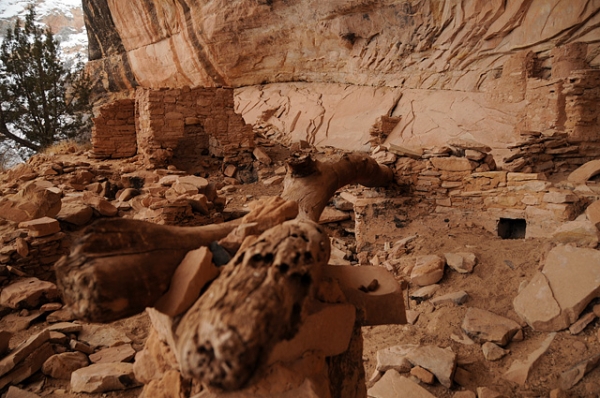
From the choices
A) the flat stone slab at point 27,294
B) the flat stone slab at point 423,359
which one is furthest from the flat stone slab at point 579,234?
the flat stone slab at point 27,294

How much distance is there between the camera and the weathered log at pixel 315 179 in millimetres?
4207

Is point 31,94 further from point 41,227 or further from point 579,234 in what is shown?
point 579,234

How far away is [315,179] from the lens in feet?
14.6

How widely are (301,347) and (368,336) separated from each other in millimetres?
2576

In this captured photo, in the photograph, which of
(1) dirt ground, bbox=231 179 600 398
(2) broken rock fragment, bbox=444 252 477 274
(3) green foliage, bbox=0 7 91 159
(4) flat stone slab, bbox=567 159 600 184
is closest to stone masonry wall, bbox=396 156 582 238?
(1) dirt ground, bbox=231 179 600 398

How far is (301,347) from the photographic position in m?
1.28

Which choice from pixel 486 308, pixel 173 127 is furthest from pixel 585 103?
pixel 173 127

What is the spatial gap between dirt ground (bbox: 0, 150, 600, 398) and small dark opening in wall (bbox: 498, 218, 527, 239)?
19 centimetres

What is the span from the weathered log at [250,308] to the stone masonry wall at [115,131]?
8.11 meters

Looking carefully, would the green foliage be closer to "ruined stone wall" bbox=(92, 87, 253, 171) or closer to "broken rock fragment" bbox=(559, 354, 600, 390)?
"ruined stone wall" bbox=(92, 87, 253, 171)

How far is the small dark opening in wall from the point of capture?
524cm

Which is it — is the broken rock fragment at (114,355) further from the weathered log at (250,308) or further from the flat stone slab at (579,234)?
the flat stone slab at (579,234)

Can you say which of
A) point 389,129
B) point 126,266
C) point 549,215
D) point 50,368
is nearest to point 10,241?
point 50,368

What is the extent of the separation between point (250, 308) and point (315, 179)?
3.50m
